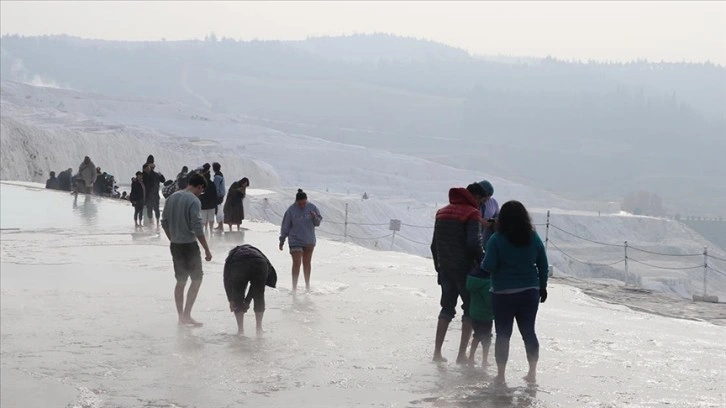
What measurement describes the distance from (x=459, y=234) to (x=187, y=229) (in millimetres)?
2959

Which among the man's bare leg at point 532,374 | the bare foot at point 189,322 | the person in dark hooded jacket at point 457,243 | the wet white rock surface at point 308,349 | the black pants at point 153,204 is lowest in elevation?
the wet white rock surface at point 308,349

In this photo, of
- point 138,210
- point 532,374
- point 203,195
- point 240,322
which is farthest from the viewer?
point 138,210

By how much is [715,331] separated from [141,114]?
5039 inches

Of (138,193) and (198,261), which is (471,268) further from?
(138,193)

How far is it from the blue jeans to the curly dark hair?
0.39 m

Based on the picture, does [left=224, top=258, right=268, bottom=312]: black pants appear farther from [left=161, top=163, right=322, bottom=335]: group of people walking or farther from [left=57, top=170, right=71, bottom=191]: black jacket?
[left=57, top=170, right=71, bottom=191]: black jacket

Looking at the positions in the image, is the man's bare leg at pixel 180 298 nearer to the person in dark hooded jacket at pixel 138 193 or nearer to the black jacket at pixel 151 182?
the black jacket at pixel 151 182

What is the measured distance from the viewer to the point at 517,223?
7.77m

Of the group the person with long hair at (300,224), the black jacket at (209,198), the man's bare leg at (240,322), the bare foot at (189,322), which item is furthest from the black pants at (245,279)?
the black jacket at (209,198)

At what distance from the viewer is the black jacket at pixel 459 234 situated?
Answer: 855 cm

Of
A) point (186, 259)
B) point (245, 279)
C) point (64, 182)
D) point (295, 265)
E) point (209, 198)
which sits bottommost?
point (295, 265)

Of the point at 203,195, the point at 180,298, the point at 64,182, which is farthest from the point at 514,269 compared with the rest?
the point at 64,182

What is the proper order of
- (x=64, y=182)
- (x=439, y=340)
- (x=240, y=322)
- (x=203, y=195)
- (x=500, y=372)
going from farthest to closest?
1. (x=64, y=182)
2. (x=203, y=195)
3. (x=240, y=322)
4. (x=439, y=340)
5. (x=500, y=372)

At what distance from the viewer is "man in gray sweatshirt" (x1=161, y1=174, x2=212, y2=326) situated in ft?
33.6
